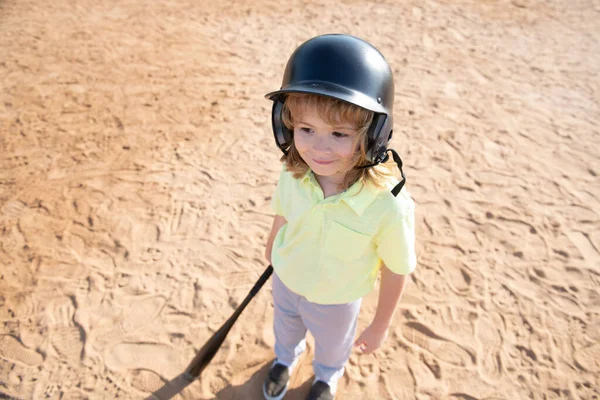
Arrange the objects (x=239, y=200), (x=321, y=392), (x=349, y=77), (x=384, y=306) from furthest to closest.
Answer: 1. (x=239, y=200)
2. (x=321, y=392)
3. (x=384, y=306)
4. (x=349, y=77)

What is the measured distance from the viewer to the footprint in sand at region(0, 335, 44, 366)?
290 centimetres

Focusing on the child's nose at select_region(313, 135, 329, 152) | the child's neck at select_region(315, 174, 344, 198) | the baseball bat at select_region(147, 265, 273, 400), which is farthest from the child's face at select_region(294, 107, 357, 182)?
the baseball bat at select_region(147, 265, 273, 400)

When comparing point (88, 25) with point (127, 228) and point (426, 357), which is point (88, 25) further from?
point (426, 357)

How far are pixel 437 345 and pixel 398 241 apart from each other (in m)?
1.74

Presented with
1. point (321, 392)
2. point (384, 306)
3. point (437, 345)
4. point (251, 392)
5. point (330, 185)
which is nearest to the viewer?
point (330, 185)

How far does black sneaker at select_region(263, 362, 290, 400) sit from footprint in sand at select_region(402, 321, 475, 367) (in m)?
0.93

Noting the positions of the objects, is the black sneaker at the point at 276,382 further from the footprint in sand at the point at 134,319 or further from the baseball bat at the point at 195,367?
the footprint in sand at the point at 134,319

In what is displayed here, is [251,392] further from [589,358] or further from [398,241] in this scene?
[589,358]

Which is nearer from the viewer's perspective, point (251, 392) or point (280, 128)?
point (280, 128)

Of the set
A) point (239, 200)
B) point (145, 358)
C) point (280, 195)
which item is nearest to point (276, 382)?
point (145, 358)

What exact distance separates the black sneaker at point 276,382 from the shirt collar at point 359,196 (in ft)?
4.77

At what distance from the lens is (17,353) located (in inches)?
116

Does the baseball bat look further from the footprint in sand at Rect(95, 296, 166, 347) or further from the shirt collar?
the shirt collar

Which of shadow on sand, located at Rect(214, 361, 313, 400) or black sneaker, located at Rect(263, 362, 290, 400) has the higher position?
black sneaker, located at Rect(263, 362, 290, 400)
